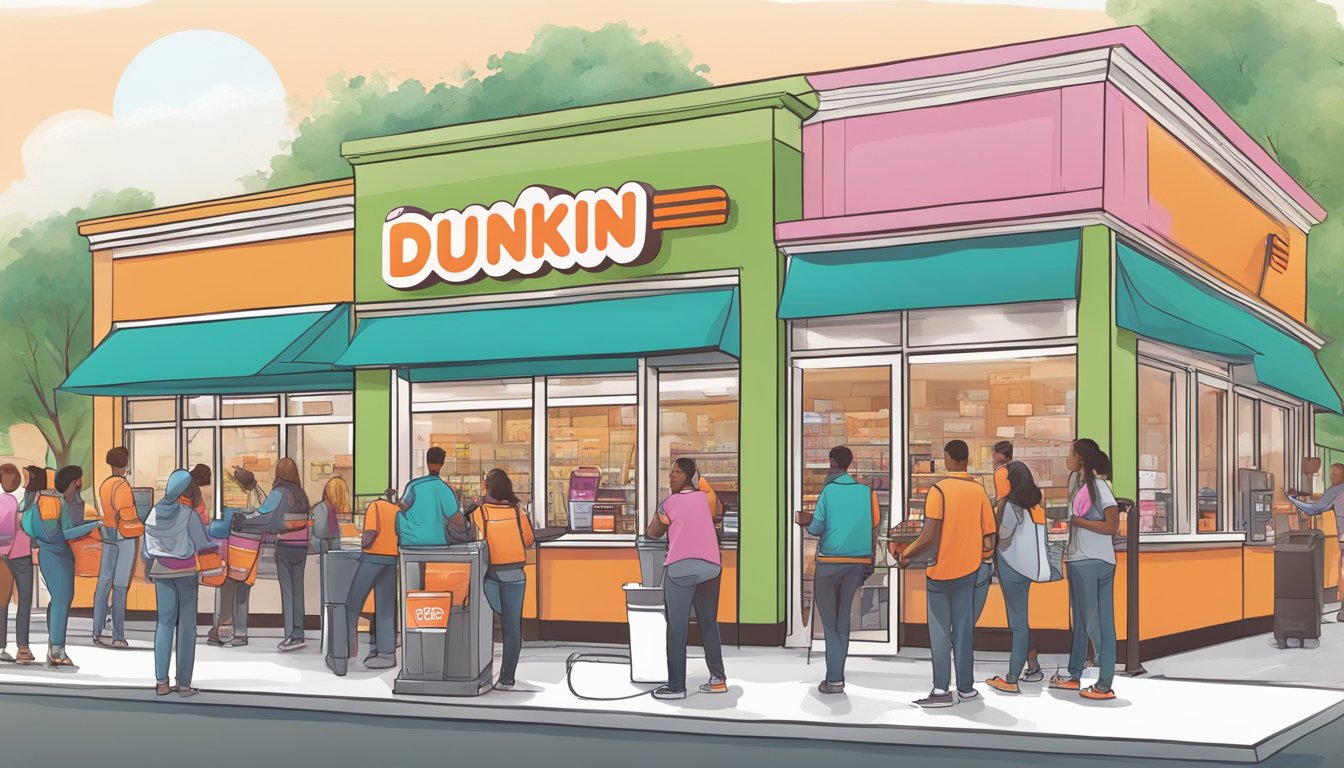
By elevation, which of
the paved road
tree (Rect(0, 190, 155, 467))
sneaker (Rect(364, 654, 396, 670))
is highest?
tree (Rect(0, 190, 155, 467))

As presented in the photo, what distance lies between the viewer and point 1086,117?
15094mm

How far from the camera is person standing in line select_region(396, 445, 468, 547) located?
1308 cm

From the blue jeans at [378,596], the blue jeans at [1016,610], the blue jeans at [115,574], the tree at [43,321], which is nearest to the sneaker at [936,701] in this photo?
the blue jeans at [1016,610]

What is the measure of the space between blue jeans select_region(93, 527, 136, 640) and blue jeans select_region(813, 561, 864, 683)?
299 inches

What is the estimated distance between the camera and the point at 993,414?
1562cm

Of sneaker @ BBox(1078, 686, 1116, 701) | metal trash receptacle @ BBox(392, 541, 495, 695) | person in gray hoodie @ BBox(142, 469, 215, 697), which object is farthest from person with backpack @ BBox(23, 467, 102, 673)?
sneaker @ BBox(1078, 686, 1116, 701)

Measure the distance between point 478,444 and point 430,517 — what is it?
209 inches

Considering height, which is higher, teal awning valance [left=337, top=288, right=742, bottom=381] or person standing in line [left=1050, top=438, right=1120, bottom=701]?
teal awning valance [left=337, top=288, right=742, bottom=381]

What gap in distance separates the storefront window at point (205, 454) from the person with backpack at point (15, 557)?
4996mm

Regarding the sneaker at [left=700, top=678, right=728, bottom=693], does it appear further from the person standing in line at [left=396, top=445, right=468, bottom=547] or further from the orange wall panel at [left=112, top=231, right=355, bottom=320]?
the orange wall panel at [left=112, top=231, right=355, bottom=320]

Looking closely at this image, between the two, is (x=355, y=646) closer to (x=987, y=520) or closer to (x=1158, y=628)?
(x=987, y=520)

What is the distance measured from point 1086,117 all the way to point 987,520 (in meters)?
5.02

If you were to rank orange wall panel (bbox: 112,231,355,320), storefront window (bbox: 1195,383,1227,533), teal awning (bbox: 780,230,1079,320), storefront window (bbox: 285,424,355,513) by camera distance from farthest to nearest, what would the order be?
Answer: storefront window (bbox: 285,424,355,513), orange wall panel (bbox: 112,231,355,320), storefront window (bbox: 1195,383,1227,533), teal awning (bbox: 780,230,1079,320)

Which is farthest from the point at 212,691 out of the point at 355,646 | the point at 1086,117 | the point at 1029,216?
the point at 1086,117
